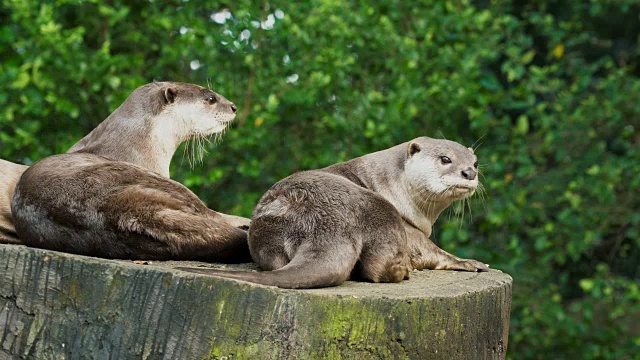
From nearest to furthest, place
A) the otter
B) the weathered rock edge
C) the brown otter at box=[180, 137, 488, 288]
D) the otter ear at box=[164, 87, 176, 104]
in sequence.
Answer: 1. the weathered rock edge
2. the brown otter at box=[180, 137, 488, 288]
3. the otter
4. the otter ear at box=[164, 87, 176, 104]

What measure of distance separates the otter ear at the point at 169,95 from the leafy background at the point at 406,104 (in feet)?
5.28

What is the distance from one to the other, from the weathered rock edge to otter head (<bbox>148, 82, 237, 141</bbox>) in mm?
1396

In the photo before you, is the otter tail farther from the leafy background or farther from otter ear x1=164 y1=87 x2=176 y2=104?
the leafy background

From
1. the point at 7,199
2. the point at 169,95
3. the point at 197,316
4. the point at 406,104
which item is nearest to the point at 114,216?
the point at 197,316

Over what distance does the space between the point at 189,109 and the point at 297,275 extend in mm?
1630

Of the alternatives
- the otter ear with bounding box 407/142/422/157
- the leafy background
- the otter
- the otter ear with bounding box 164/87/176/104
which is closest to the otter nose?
the otter ear with bounding box 407/142/422/157

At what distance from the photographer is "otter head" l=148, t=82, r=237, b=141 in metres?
3.73

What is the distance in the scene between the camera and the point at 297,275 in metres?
2.34

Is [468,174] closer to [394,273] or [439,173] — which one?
[439,173]

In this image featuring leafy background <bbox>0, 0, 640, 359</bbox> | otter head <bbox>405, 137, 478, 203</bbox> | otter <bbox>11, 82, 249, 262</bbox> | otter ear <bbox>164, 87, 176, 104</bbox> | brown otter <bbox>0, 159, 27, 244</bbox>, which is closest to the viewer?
otter <bbox>11, 82, 249, 262</bbox>

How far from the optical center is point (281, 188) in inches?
114

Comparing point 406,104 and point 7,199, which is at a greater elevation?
point 7,199

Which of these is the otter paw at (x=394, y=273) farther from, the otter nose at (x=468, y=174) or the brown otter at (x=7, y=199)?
the brown otter at (x=7, y=199)

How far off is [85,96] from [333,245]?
326 centimetres
